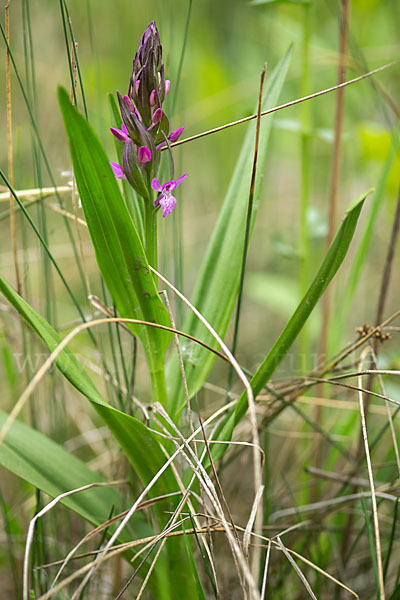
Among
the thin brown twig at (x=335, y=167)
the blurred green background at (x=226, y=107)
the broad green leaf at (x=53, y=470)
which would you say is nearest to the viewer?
the broad green leaf at (x=53, y=470)

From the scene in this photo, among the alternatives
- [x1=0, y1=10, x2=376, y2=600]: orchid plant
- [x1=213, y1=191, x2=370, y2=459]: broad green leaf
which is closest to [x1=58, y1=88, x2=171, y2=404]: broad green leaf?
[x1=0, y1=10, x2=376, y2=600]: orchid plant

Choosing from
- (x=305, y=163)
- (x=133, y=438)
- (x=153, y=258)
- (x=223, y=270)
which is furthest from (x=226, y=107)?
(x=133, y=438)

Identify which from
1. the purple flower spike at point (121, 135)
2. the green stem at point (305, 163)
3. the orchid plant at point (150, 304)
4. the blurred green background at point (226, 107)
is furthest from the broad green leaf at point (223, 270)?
the blurred green background at point (226, 107)

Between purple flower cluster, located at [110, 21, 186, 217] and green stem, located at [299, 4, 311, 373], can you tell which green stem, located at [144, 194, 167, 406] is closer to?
purple flower cluster, located at [110, 21, 186, 217]

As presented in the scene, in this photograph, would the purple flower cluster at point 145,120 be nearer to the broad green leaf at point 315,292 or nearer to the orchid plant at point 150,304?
the orchid plant at point 150,304

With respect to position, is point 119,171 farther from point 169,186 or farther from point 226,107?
point 226,107

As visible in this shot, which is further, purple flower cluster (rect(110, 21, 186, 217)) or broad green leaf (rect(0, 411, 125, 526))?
broad green leaf (rect(0, 411, 125, 526))
